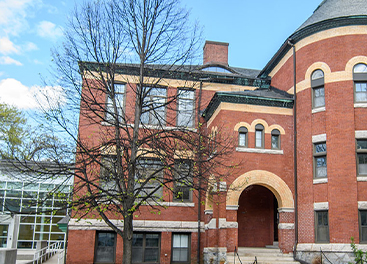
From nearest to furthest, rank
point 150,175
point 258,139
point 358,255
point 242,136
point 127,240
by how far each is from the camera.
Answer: point 127,240, point 150,175, point 358,255, point 242,136, point 258,139

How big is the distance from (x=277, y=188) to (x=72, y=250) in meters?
10.4

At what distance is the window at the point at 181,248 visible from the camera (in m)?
20.6

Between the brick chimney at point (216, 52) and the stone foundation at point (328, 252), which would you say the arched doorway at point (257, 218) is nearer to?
the stone foundation at point (328, 252)

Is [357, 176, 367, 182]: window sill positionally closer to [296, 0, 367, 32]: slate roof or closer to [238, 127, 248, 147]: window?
[238, 127, 248, 147]: window

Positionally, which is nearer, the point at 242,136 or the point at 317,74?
the point at 317,74

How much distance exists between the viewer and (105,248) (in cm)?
2000

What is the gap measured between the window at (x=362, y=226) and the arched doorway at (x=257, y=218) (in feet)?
17.1

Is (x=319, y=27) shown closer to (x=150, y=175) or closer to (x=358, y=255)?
(x=358, y=255)

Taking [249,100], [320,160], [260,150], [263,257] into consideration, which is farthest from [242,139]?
[263,257]

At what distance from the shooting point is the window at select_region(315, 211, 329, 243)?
17047 millimetres

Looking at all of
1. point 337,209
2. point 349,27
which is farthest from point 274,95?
point 337,209

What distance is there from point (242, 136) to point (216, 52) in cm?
957

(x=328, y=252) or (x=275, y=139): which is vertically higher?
(x=275, y=139)

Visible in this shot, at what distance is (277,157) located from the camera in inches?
745
